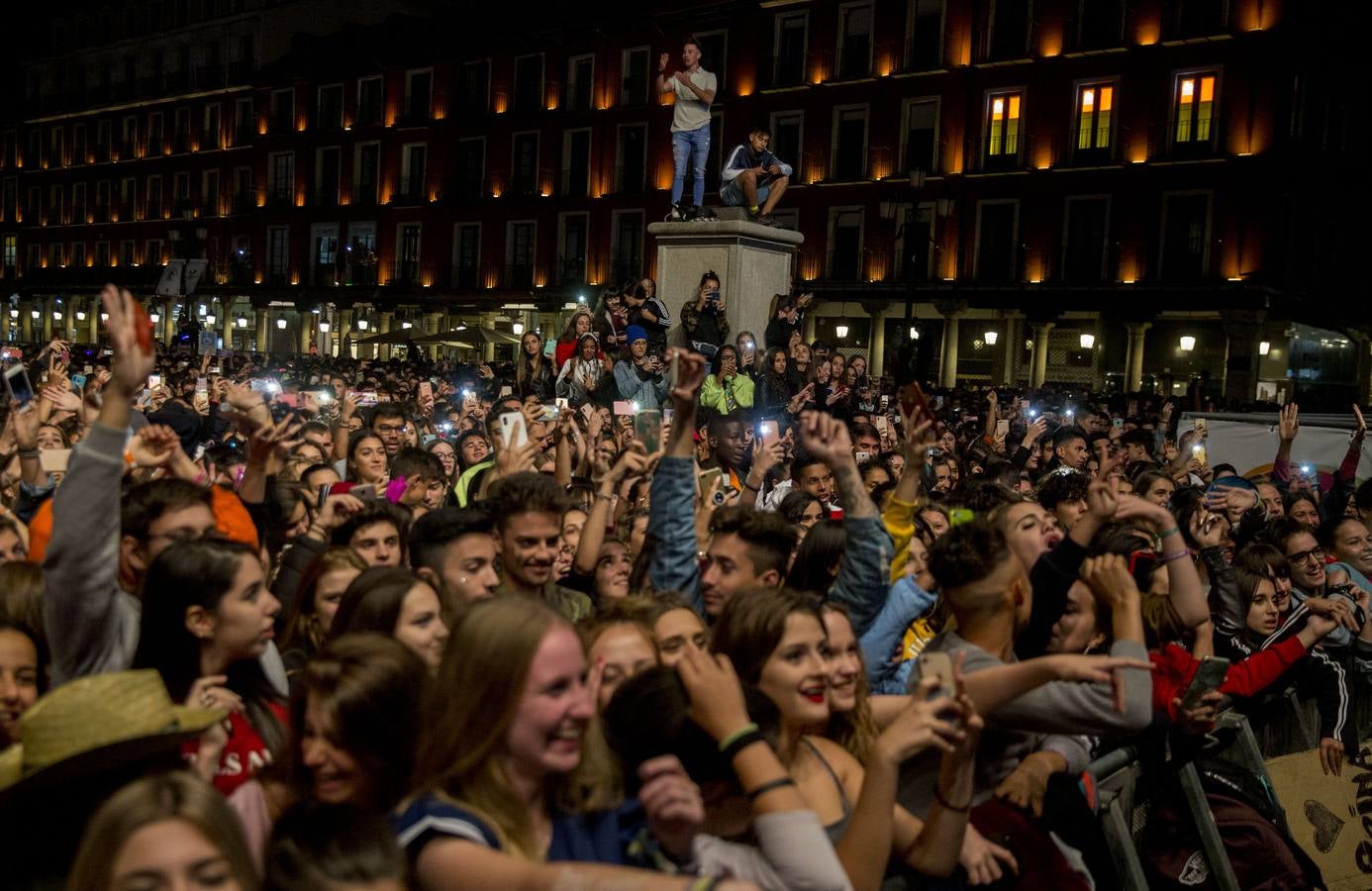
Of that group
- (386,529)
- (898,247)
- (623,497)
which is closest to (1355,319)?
(898,247)

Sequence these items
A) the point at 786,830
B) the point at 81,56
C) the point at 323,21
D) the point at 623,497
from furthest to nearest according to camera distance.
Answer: the point at 81,56 < the point at 323,21 < the point at 623,497 < the point at 786,830

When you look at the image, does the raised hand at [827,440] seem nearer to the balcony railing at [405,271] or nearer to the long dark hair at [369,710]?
the long dark hair at [369,710]

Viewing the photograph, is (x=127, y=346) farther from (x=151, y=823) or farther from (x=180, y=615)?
(x=151, y=823)

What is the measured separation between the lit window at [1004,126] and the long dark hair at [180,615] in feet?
115

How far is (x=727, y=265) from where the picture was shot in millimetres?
14125

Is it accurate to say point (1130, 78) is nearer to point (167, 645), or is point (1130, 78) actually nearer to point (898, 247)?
point (898, 247)

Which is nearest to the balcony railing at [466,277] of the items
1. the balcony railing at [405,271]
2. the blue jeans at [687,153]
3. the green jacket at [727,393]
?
the balcony railing at [405,271]

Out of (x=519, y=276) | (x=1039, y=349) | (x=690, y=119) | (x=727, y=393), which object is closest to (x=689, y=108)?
(x=690, y=119)

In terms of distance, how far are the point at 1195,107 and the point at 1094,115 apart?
2.73 metres

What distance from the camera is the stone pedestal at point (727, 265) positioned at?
554 inches

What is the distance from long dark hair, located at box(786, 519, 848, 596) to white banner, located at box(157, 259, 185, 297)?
1081cm

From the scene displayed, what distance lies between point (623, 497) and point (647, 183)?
36658mm

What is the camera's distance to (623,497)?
7355mm

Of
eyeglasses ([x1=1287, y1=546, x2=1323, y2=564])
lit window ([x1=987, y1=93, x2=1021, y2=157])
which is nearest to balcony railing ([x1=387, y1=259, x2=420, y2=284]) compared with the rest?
lit window ([x1=987, y1=93, x2=1021, y2=157])
